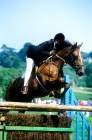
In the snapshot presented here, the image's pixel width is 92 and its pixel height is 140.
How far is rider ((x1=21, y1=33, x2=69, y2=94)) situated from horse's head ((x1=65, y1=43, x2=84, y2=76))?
1.28 ft

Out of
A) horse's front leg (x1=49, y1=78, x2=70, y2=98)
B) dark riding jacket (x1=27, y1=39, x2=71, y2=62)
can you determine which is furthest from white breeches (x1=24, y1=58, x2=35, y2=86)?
horse's front leg (x1=49, y1=78, x2=70, y2=98)

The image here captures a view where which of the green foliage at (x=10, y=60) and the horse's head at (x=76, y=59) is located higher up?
the green foliage at (x=10, y=60)

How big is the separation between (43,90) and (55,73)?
1.71 feet

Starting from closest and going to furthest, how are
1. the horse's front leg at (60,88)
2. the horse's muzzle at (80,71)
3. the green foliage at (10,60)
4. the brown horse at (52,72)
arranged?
the horse's front leg at (60,88) → the horse's muzzle at (80,71) → the brown horse at (52,72) → the green foliage at (10,60)

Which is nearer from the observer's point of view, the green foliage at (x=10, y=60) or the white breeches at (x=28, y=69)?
the white breeches at (x=28, y=69)

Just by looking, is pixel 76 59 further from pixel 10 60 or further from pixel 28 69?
pixel 10 60

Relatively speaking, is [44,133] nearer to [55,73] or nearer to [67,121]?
[67,121]

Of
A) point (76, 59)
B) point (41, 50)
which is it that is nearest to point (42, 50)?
point (41, 50)

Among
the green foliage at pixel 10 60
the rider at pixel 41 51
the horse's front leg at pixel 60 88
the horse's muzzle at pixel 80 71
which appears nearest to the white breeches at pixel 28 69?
the rider at pixel 41 51

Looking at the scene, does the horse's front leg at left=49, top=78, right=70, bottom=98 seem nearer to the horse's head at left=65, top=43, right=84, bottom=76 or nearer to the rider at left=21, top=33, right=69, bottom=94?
the horse's head at left=65, top=43, right=84, bottom=76

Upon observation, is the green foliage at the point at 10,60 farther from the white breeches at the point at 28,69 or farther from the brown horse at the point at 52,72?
the brown horse at the point at 52,72

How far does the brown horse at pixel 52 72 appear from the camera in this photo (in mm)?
7762

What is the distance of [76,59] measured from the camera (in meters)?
7.88

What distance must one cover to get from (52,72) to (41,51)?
0.59 metres
